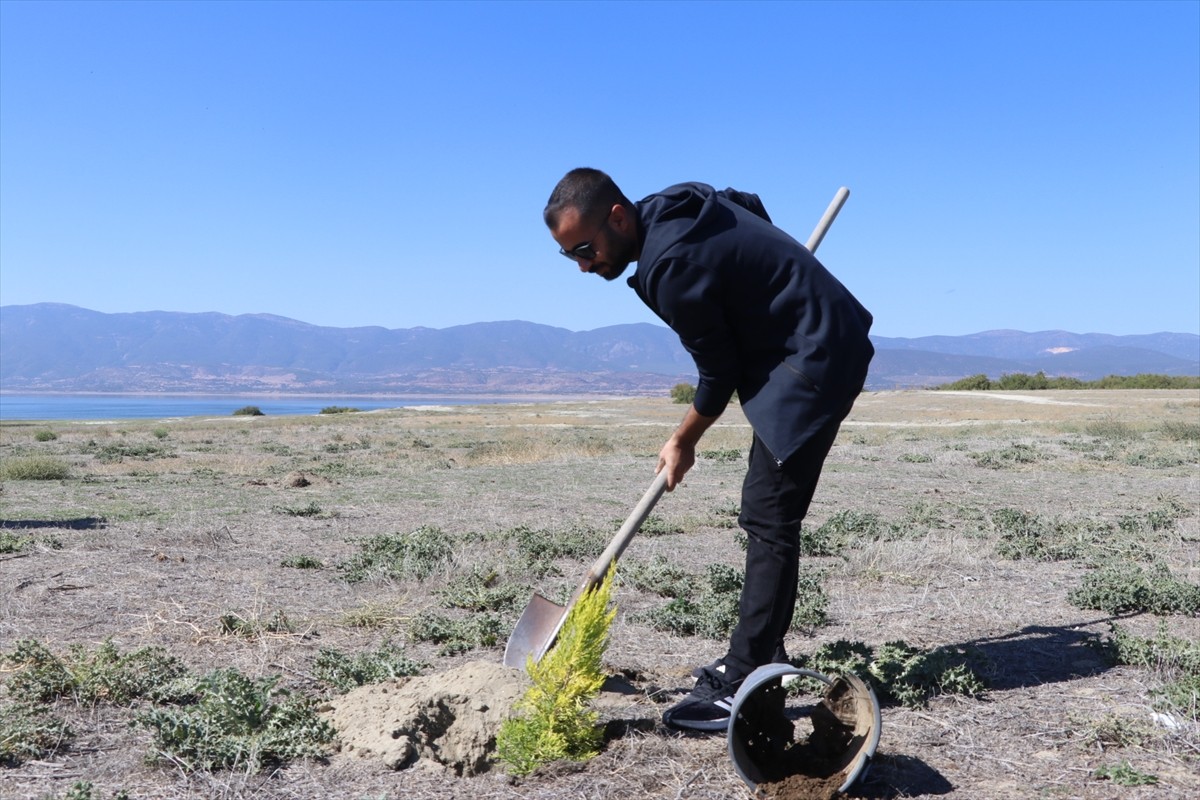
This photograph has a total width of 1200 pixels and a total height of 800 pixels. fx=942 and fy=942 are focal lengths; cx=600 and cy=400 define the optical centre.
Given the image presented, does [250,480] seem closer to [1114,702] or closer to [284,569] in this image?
[284,569]

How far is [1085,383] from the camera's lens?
7156 centimetres

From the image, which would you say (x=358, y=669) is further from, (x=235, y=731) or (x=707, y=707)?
(x=707, y=707)

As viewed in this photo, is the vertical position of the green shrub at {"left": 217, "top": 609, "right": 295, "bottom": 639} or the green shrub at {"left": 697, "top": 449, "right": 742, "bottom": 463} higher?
the green shrub at {"left": 217, "top": 609, "right": 295, "bottom": 639}

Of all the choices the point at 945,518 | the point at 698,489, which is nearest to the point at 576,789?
the point at 945,518

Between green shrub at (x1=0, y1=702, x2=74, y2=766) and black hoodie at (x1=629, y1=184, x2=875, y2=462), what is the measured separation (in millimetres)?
2702

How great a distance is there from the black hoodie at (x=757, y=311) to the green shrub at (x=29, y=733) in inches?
106

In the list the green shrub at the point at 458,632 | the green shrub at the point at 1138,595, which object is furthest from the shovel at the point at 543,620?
the green shrub at the point at 1138,595

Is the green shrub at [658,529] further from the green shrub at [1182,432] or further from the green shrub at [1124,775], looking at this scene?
the green shrub at [1182,432]

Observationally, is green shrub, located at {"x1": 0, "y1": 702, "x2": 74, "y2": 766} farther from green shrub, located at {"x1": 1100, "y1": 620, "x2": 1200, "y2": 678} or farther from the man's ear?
green shrub, located at {"x1": 1100, "y1": 620, "x2": 1200, "y2": 678}

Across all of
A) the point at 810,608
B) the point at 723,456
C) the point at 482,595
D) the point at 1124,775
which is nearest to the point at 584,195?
the point at 1124,775

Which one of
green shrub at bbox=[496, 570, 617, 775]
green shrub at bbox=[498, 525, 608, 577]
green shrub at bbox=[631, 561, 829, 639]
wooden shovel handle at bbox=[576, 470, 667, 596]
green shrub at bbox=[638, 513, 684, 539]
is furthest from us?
green shrub at bbox=[638, 513, 684, 539]

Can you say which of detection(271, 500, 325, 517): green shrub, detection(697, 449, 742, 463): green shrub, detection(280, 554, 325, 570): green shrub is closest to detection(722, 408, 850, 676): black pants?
detection(280, 554, 325, 570): green shrub

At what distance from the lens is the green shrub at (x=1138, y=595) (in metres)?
5.57

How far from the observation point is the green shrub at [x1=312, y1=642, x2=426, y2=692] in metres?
4.25
